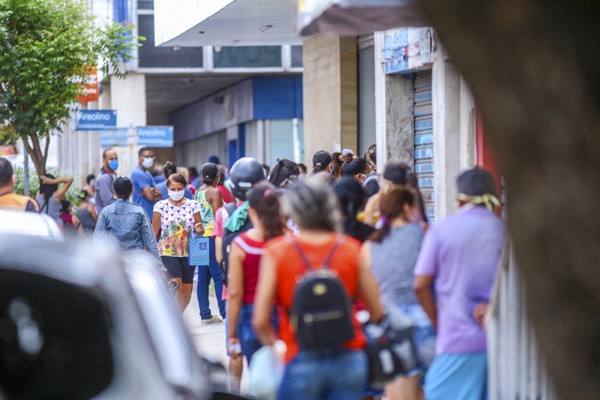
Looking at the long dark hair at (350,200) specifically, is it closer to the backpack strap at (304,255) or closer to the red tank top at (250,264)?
the red tank top at (250,264)

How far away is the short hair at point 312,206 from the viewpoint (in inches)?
229

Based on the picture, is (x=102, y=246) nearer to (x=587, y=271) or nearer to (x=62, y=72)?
(x=587, y=271)

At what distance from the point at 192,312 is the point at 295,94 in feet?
58.2

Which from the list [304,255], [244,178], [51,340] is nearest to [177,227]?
[244,178]

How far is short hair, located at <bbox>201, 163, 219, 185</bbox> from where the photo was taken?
13867 millimetres

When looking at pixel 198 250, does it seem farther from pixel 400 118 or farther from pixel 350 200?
pixel 350 200

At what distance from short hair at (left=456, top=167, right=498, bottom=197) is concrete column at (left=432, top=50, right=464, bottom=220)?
680cm

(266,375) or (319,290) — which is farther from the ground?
(319,290)

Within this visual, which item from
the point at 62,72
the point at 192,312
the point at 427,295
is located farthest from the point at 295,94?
the point at 427,295

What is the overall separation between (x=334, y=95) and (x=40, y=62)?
17.2 ft

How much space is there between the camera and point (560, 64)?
8.73 feet

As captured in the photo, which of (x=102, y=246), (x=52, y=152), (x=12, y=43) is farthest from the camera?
(x=52, y=152)

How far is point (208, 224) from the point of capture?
13688mm

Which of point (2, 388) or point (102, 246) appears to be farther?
point (2, 388)
